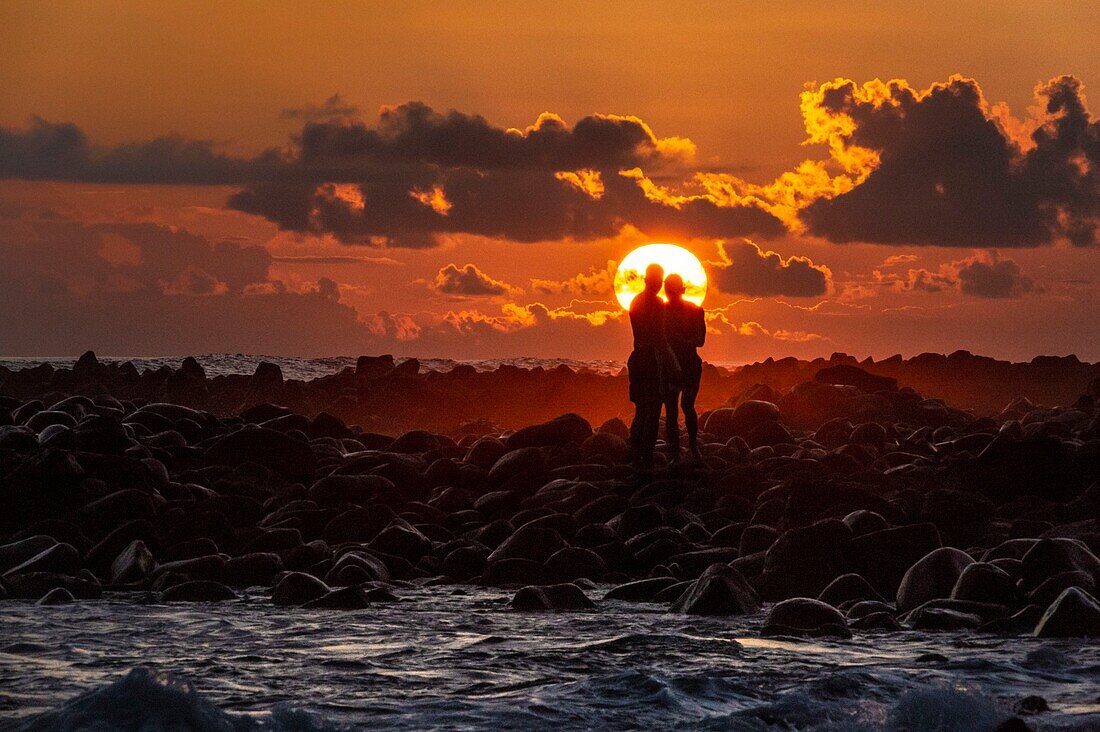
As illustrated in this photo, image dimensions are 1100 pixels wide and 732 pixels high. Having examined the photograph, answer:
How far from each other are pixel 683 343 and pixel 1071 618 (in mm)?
6505

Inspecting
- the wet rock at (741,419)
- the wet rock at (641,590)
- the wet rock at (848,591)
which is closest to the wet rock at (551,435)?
the wet rock at (741,419)

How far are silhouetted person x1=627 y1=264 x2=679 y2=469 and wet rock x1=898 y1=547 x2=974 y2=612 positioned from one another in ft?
15.4

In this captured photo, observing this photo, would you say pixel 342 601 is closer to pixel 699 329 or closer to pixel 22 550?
pixel 22 550

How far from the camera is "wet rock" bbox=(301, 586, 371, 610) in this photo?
26.0ft

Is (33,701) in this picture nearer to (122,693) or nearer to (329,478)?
(122,693)

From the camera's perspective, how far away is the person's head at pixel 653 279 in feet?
40.0

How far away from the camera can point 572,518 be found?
1031cm

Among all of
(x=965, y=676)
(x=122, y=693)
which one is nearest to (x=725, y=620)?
(x=965, y=676)

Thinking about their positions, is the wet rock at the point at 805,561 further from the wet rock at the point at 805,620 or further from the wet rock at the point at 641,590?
the wet rock at the point at 805,620

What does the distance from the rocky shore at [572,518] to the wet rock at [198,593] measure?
2 cm

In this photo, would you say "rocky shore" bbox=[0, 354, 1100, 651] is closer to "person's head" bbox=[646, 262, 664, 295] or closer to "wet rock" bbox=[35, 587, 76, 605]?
"wet rock" bbox=[35, 587, 76, 605]

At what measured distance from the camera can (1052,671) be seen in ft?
19.6

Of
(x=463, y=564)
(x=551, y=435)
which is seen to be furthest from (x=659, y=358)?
(x=463, y=564)

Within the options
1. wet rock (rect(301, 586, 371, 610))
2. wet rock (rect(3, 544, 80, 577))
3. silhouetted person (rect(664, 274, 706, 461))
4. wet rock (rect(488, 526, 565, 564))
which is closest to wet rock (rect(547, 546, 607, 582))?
wet rock (rect(488, 526, 565, 564))
